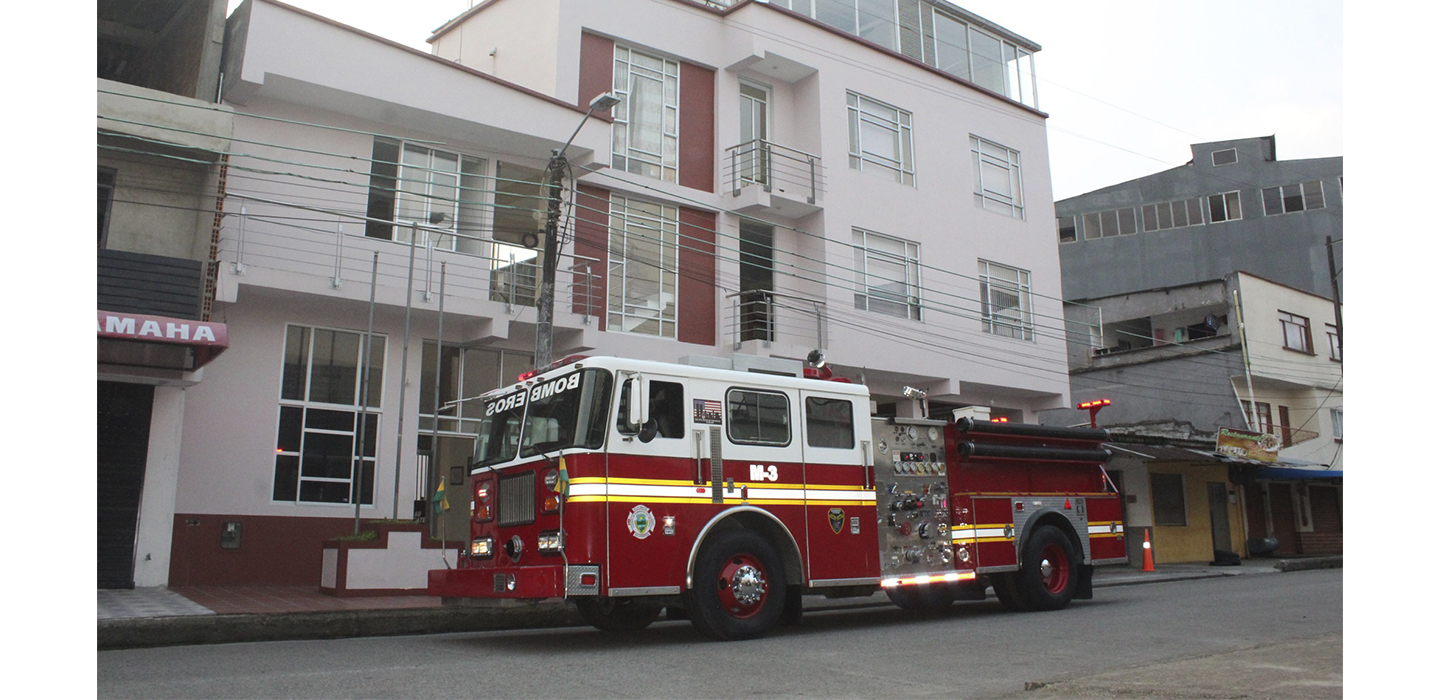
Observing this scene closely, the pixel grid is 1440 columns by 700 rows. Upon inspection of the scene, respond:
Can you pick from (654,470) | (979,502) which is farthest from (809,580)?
(979,502)

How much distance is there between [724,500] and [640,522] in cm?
99

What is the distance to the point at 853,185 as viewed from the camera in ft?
75.5

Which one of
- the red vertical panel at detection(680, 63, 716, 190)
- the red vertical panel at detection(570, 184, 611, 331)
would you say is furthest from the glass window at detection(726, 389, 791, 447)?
the red vertical panel at detection(680, 63, 716, 190)

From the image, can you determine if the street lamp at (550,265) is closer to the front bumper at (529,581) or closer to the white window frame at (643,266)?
the front bumper at (529,581)

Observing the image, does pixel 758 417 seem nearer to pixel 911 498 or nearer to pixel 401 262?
pixel 911 498

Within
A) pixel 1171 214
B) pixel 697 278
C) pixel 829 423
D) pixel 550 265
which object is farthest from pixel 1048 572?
pixel 1171 214

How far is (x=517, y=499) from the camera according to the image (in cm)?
1043

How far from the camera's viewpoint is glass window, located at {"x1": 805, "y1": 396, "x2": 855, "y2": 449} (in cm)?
1142

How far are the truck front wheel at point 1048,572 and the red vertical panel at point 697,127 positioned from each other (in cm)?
1093

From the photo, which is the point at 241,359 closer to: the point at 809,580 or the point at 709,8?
the point at 809,580

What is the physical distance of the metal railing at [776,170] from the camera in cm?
2195

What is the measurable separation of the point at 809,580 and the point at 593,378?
10.1 ft

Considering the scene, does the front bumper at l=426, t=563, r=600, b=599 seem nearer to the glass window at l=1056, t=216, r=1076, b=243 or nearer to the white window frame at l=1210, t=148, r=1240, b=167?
the glass window at l=1056, t=216, r=1076, b=243

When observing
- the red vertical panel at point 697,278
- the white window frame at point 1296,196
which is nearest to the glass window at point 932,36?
the red vertical panel at point 697,278
